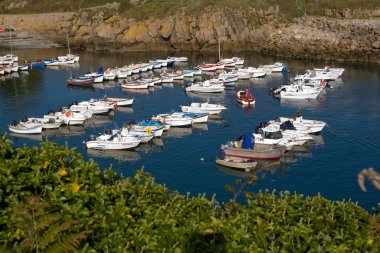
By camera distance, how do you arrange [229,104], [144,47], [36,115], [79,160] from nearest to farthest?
[79,160] < [36,115] < [229,104] < [144,47]

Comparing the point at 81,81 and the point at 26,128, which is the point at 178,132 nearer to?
the point at 26,128

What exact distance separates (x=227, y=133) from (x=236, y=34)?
207 feet

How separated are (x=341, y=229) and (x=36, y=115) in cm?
5227

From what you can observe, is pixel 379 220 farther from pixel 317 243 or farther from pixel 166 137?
pixel 166 137

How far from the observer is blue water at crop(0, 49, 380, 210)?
38812mm

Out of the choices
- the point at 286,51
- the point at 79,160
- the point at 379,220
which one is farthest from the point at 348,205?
the point at 286,51

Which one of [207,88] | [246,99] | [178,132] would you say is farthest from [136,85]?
[178,132]

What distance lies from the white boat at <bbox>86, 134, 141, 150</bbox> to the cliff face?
200 ft

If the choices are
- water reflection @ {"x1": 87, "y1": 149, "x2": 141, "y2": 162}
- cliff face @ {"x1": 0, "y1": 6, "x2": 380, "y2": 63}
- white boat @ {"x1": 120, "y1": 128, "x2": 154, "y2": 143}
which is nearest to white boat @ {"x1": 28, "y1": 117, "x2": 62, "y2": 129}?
white boat @ {"x1": 120, "y1": 128, "x2": 154, "y2": 143}

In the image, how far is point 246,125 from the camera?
2144 inches

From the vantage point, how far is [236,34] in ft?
364

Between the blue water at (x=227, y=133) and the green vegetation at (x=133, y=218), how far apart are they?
73.3 feet

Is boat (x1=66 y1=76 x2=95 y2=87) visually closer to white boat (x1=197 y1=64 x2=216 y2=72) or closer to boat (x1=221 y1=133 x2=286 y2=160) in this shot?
white boat (x1=197 y1=64 x2=216 y2=72)

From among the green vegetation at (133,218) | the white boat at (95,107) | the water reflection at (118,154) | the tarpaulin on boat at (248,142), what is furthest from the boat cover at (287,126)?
the green vegetation at (133,218)
